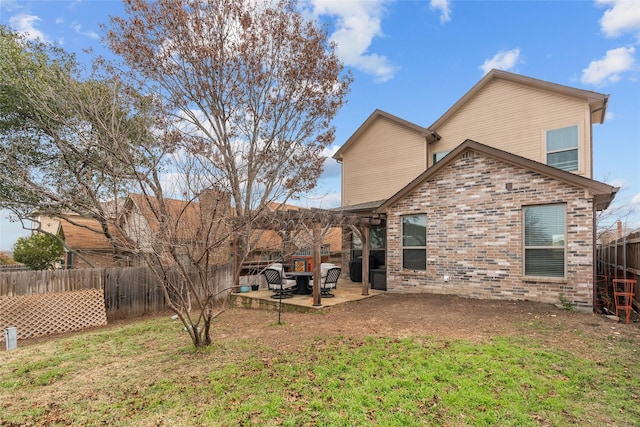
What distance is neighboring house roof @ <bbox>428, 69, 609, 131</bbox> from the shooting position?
10.0 m

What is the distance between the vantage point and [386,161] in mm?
14578

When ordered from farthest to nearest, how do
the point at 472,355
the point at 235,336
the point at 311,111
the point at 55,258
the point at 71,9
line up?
the point at 55,258 < the point at 311,111 < the point at 71,9 < the point at 235,336 < the point at 472,355

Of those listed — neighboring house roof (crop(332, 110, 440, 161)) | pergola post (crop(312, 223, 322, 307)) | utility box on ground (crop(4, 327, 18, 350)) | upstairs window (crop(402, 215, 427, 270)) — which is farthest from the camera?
neighboring house roof (crop(332, 110, 440, 161))

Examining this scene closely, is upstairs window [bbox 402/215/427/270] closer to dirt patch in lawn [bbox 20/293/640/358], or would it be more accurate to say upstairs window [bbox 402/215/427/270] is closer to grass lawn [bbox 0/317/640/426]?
dirt patch in lawn [bbox 20/293/640/358]

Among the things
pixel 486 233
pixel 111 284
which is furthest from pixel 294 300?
pixel 111 284

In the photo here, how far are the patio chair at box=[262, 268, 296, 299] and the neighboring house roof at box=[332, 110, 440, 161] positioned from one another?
793 cm

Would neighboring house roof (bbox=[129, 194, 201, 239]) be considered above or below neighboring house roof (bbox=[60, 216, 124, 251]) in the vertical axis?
above

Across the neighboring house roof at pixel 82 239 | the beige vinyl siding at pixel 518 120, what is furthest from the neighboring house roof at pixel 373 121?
the neighboring house roof at pixel 82 239

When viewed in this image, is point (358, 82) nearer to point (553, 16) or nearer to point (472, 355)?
point (553, 16)

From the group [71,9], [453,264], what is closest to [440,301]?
[453,264]

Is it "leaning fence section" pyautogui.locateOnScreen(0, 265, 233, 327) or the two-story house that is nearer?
the two-story house

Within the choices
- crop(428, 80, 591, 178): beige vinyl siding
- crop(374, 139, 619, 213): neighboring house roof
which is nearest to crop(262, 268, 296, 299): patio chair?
crop(374, 139, 619, 213): neighboring house roof

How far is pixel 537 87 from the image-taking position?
36.6 ft

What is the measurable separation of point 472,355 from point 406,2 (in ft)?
37.0
